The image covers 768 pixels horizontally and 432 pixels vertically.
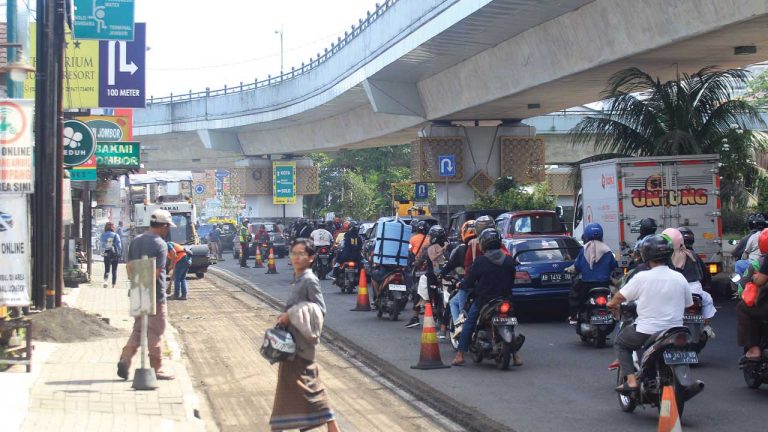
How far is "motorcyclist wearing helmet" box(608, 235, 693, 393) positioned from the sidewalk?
158 inches

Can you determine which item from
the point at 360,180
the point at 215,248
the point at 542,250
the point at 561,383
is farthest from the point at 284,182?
the point at 561,383

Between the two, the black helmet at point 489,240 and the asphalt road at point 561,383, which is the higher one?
the black helmet at point 489,240

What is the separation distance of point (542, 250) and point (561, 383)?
6362 millimetres

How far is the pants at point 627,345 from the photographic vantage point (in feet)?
29.1

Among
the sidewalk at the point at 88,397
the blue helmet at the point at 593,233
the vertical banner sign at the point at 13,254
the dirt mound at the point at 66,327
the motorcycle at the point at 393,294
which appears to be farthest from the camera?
the motorcycle at the point at 393,294

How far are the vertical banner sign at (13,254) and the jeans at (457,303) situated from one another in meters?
5.73

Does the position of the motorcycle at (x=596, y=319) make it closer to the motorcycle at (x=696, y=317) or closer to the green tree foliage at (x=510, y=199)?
the motorcycle at (x=696, y=317)

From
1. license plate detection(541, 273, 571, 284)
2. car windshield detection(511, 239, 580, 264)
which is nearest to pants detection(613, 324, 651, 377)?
license plate detection(541, 273, 571, 284)

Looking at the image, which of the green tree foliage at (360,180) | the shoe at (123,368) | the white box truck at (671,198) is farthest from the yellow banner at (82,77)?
the green tree foliage at (360,180)

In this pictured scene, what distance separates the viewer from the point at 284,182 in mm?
56344

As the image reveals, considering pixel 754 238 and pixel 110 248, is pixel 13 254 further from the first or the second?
pixel 110 248

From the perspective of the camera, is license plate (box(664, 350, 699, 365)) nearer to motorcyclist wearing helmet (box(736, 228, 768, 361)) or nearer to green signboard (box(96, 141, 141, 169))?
motorcyclist wearing helmet (box(736, 228, 768, 361))

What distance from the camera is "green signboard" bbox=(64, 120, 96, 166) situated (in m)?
17.5

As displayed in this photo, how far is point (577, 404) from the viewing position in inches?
401
